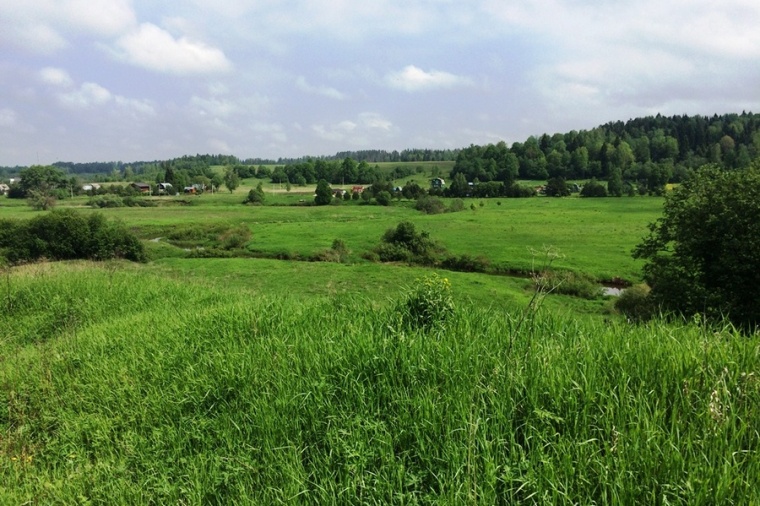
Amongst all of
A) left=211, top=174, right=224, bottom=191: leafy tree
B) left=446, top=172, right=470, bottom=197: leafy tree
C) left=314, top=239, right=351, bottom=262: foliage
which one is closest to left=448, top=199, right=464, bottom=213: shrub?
left=446, top=172, right=470, bottom=197: leafy tree

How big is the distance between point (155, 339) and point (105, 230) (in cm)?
6391

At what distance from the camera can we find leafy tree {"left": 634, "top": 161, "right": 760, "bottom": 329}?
2375 cm

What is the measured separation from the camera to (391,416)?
409 cm

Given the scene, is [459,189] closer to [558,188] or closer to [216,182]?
[558,188]

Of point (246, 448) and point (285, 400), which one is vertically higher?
point (285, 400)

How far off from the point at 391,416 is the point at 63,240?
225 ft

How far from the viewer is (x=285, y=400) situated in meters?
4.63

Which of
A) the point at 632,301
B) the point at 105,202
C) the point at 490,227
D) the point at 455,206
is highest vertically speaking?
the point at 105,202

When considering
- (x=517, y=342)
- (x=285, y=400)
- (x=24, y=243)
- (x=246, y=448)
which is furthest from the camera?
(x=24, y=243)

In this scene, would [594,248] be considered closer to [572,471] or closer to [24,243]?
[572,471]

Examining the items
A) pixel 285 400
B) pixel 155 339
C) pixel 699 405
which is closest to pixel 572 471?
pixel 699 405

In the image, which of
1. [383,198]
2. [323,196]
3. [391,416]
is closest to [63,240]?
[391,416]

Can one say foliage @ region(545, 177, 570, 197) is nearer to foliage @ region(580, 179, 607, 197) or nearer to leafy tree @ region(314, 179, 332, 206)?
foliage @ region(580, 179, 607, 197)

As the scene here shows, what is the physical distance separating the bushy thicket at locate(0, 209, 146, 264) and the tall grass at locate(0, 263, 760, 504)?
60997 mm
